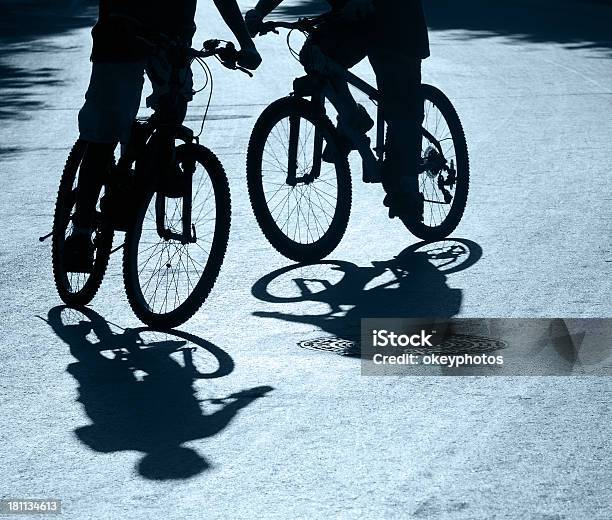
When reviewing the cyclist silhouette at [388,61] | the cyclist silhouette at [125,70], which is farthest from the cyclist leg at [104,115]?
the cyclist silhouette at [388,61]

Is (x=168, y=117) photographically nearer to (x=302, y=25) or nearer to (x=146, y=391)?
(x=146, y=391)

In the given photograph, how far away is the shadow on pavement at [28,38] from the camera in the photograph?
16719mm

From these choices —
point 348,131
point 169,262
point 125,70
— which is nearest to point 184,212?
point 169,262

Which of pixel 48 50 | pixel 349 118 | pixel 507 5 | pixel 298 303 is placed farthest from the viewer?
pixel 507 5

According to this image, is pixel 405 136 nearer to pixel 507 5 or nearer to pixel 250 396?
pixel 250 396

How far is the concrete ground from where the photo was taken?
5113 millimetres

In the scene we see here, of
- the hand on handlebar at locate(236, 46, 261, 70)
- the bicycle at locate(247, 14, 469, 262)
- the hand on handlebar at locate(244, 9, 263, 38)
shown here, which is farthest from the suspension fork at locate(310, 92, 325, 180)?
the hand on handlebar at locate(236, 46, 261, 70)

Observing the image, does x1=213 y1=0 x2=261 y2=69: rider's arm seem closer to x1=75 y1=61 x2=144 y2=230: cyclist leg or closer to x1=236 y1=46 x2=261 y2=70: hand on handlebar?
x1=236 y1=46 x2=261 y2=70: hand on handlebar

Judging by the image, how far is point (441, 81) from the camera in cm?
1756

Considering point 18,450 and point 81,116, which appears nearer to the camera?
point 18,450

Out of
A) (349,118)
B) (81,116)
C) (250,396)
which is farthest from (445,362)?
(349,118)

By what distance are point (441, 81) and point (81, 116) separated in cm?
1061

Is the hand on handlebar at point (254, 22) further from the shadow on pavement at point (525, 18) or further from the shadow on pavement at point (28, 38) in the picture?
the shadow on pavement at point (525, 18)

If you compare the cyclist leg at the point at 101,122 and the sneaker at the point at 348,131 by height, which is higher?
the cyclist leg at the point at 101,122
